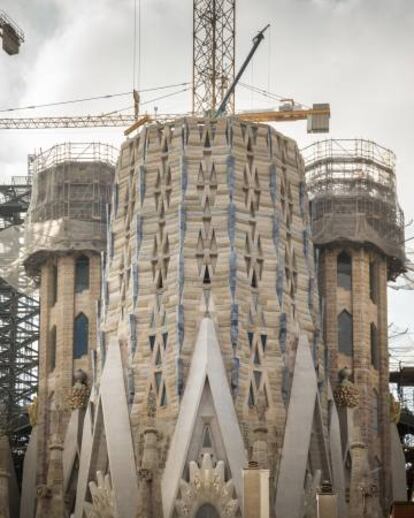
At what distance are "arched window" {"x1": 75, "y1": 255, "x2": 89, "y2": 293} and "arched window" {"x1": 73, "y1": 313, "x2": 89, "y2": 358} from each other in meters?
1.62

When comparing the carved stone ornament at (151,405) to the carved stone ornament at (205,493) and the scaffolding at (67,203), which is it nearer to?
the carved stone ornament at (205,493)

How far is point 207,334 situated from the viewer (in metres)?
87.5

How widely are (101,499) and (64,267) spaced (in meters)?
20.0

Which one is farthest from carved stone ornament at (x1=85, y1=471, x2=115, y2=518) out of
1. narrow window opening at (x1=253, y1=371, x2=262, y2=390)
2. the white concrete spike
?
narrow window opening at (x1=253, y1=371, x2=262, y2=390)

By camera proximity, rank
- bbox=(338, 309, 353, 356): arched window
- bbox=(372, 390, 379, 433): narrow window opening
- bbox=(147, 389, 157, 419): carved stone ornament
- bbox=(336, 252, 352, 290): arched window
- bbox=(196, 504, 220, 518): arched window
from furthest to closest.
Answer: bbox=(336, 252, 352, 290): arched window < bbox=(338, 309, 353, 356): arched window < bbox=(372, 390, 379, 433): narrow window opening < bbox=(147, 389, 157, 419): carved stone ornament < bbox=(196, 504, 220, 518): arched window

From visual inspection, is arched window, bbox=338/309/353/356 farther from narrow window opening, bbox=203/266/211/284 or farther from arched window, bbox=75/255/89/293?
narrow window opening, bbox=203/266/211/284

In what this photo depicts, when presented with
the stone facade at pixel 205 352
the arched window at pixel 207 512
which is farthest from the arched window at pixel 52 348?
the arched window at pixel 207 512

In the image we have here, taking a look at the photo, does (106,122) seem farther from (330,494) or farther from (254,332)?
(330,494)

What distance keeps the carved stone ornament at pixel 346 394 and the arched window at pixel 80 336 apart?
562 inches

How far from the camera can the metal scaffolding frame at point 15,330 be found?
119 metres

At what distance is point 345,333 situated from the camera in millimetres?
102562

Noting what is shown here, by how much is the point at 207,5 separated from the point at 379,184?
14116 mm

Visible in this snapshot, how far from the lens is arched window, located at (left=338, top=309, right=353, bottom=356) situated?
102m

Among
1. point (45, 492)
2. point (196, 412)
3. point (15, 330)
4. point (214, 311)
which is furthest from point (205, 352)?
point (15, 330)
